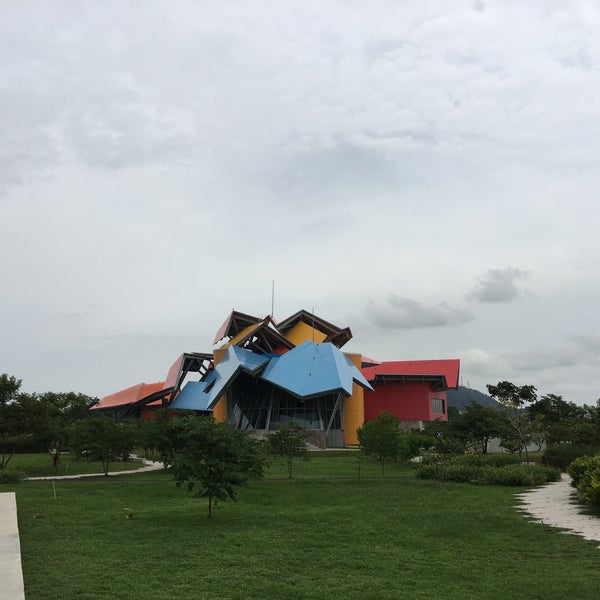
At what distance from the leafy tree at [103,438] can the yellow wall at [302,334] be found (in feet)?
117

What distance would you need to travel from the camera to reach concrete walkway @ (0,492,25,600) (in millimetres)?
6696

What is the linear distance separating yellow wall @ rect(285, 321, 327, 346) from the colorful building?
10cm

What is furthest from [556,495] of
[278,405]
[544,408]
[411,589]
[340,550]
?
[544,408]

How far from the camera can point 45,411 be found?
94.4 ft

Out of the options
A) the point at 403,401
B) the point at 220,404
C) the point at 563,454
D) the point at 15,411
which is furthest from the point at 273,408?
the point at 563,454

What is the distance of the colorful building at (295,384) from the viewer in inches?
2127

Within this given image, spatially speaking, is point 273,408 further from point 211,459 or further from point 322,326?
point 211,459

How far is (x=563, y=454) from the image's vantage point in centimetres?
2631

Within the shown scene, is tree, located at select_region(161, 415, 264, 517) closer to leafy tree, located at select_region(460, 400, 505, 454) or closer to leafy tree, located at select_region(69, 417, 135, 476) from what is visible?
leafy tree, located at select_region(69, 417, 135, 476)

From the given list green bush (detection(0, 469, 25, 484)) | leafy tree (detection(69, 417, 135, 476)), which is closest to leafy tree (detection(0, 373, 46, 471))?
leafy tree (detection(69, 417, 135, 476))

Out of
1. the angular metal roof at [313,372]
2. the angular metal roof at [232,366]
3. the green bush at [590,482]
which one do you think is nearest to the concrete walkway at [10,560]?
the green bush at [590,482]

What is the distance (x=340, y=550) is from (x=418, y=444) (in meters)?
23.8

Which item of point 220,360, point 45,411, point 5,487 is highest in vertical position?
point 220,360

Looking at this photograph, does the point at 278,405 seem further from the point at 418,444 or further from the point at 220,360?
the point at 418,444
